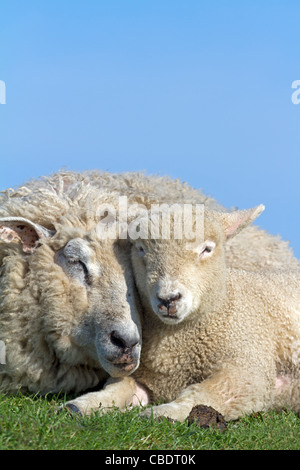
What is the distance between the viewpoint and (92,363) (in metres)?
5.76

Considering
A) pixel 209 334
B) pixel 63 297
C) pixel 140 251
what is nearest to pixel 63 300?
pixel 63 297

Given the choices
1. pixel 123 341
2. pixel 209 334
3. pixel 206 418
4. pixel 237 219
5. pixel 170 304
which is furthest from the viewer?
pixel 237 219

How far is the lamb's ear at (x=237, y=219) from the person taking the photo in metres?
5.72

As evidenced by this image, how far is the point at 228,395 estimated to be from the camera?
5277 mm

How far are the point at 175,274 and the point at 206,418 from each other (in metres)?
1.04

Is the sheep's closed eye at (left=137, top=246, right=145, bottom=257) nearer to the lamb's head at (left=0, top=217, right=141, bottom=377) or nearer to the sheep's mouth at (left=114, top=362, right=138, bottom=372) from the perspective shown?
the lamb's head at (left=0, top=217, right=141, bottom=377)

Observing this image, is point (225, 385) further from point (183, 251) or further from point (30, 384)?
point (30, 384)

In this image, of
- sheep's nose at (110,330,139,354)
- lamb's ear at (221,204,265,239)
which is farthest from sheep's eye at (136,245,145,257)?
lamb's ear at (221,204,265,239)

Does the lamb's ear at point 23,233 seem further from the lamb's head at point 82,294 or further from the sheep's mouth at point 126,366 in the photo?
the sheep's mouth at point 126,366

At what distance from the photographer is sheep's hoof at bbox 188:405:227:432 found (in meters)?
4.72

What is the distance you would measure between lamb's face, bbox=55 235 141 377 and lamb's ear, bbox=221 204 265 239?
0.87 meters

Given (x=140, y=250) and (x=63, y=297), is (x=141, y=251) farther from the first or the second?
(x=63, y=297)
